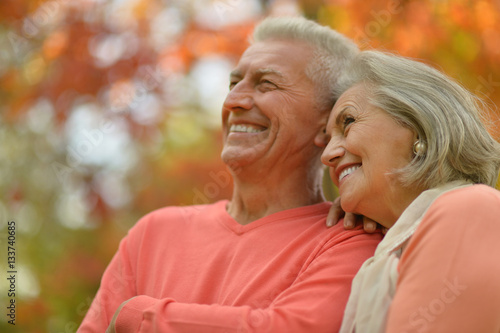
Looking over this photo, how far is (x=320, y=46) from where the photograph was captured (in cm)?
288

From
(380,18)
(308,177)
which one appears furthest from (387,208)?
(380,18)

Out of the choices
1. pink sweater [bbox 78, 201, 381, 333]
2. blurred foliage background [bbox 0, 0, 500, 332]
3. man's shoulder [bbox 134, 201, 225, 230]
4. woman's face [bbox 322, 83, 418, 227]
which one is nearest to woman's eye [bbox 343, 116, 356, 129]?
woman's face [bbox 322, 83, 418, 227]

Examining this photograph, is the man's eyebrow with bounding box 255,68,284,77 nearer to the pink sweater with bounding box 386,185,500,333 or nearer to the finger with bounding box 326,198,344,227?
the finger with bounding box 326,198,344,227

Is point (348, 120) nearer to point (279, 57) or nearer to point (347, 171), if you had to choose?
point (347, 171)

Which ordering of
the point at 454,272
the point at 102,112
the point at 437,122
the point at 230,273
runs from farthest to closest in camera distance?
the point at 102,112, the point at 230,273, the point at 437,122, the point at 454,272

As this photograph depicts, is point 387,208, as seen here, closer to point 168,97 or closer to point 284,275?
point 284,275

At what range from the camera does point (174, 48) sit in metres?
4.94

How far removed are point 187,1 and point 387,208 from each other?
3.29m

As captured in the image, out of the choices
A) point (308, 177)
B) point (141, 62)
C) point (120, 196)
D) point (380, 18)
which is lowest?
point (120, 196)

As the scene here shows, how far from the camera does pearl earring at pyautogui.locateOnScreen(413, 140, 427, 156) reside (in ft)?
6.97

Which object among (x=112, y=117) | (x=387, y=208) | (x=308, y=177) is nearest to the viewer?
(x=387, y=208)

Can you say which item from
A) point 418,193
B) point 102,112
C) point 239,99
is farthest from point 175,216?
point 102,112

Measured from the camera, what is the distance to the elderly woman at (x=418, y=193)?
170cm

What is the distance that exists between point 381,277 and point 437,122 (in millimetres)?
581
